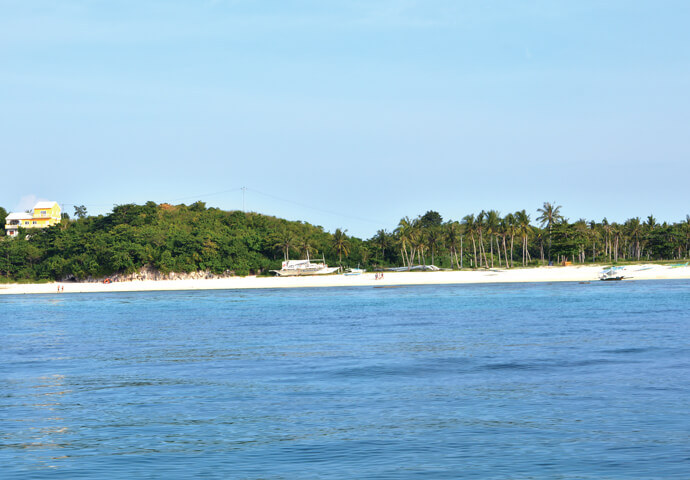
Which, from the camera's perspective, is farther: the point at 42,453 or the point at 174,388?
the point at 174,388

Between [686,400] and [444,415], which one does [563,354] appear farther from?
[444,415]

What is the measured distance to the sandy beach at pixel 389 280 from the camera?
117 m

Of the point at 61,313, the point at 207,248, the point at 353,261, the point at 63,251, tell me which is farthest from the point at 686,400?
the point at 63,251

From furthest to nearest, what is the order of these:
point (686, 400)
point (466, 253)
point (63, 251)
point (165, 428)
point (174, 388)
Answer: point (466, 253) < point (63, 251) < point (174, 388) < point (686, 400) < point (165, 428)

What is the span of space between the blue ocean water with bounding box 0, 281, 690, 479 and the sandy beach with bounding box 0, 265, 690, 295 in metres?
79.5

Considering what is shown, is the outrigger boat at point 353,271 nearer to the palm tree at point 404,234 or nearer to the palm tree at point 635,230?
the palm tree at point 404,234

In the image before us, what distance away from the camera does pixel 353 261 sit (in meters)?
148

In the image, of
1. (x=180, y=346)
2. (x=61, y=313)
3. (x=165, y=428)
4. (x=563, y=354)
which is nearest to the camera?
(x=165, y=428)

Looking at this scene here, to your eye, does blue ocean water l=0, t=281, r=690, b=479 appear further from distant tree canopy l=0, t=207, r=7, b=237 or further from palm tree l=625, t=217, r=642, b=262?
distant tree canopy l=0, t=207, r=7, b=237

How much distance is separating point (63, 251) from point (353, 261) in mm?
61387

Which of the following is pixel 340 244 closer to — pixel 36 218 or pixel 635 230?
pixel 635 230

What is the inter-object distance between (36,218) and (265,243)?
7850 cm

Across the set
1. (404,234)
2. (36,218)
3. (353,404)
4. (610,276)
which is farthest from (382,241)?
(353,404)

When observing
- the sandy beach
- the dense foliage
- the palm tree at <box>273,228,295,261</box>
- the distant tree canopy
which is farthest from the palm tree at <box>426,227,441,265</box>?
the distant tree canopy
